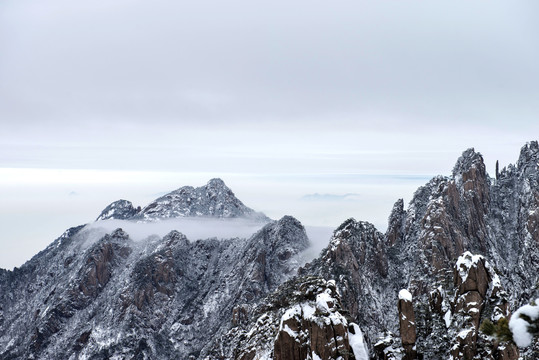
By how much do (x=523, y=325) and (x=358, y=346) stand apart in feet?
180


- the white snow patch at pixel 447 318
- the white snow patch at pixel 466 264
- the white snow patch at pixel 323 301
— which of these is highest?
the white snow patch at pixel 466 264

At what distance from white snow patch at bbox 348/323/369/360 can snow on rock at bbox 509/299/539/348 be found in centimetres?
5369

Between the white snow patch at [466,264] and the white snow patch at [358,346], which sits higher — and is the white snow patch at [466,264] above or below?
above

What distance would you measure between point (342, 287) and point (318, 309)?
12338cm

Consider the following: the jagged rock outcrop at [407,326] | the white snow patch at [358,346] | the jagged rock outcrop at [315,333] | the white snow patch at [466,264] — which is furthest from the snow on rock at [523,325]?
the white snow patch at [466,264]

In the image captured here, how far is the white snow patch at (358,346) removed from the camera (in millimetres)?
69000

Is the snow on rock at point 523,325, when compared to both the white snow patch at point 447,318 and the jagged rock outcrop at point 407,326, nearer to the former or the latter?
the jagged rock outcrop at point 407,326

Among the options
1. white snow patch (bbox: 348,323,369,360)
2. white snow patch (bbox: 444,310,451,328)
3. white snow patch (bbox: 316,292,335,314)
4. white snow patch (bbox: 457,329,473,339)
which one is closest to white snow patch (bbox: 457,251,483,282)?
white snow patch (bbox: 444,310,451,328)

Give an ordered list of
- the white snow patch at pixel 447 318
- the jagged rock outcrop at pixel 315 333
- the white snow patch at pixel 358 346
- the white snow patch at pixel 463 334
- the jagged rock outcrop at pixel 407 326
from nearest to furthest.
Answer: the jagged rock outcrop at pixel 315 333, the white snow patch at pixel 358 346, the white snow patch at pixel 463 334, the jagged rock outcrop at pixel 407 326, the white snow patch at pixel 447 318

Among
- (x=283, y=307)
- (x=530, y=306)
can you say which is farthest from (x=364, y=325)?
(x=530, y=306)

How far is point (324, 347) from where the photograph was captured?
68.2m

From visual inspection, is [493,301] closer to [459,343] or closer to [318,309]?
[459,343]

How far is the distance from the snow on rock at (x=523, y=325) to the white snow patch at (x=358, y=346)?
53691 mm

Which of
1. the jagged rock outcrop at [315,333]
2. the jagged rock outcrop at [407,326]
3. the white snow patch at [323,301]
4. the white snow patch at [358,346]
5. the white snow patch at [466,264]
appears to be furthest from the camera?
the white snow patch at [466,264]
